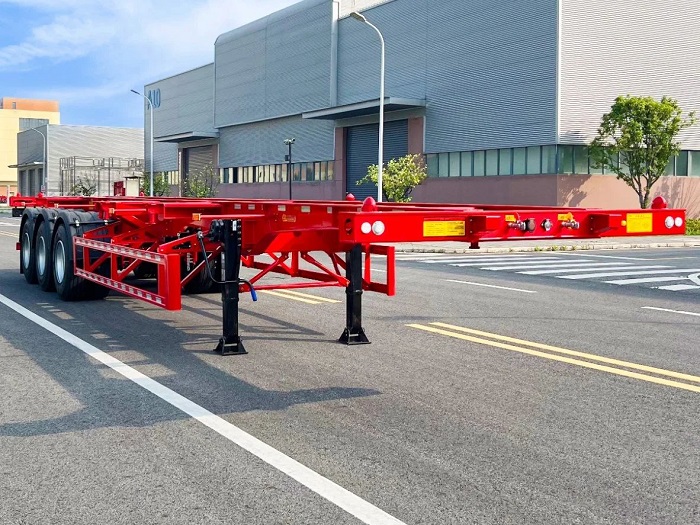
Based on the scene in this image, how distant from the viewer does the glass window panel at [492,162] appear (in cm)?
4466

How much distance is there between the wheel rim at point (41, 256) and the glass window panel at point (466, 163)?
34.7 meters

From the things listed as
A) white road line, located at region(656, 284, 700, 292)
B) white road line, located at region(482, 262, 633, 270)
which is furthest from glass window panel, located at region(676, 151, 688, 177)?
white road line, located at region(656, 284, 700, 292)

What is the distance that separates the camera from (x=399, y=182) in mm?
43156

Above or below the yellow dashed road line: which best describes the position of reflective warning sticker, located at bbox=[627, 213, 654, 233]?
above

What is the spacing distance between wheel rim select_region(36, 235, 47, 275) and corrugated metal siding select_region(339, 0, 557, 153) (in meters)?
31.5

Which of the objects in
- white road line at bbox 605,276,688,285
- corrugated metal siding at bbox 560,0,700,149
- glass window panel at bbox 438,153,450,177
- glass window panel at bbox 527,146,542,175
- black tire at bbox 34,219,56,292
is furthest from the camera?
glass window panel at bbox 438,153,450,177

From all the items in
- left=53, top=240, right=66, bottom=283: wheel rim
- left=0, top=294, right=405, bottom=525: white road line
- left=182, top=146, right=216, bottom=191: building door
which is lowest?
left=0, top=294, right=405, bottom=525: white road line

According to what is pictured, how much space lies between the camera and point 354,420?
604 centimetres

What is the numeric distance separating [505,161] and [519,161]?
3.18ft

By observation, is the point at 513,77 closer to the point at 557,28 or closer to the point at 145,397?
the point at 557,28

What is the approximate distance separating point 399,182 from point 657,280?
26.5 meters

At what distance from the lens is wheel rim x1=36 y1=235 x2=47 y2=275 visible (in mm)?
13219

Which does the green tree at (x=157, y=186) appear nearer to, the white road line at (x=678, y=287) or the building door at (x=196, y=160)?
the building door at (x=196, y=160)

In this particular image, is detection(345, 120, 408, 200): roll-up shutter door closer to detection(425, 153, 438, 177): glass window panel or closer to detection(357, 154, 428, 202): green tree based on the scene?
detection(425, 153, 438, 177): glass window panel
